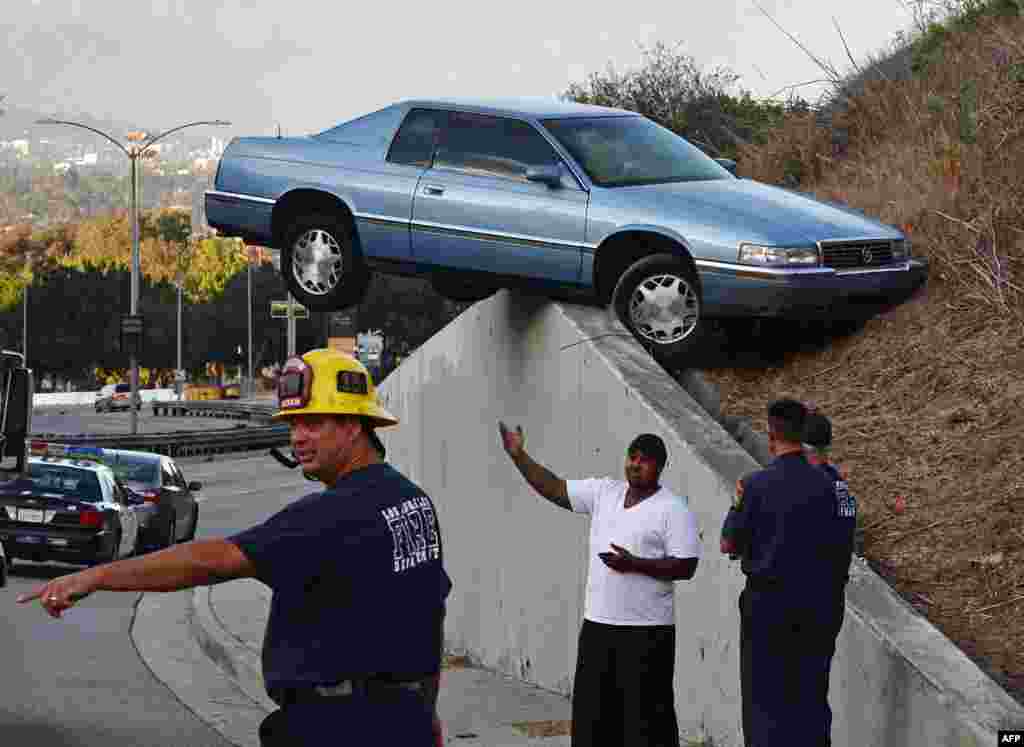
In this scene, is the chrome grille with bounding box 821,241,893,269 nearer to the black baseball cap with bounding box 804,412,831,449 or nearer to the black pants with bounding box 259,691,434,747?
the black baseball cap with bounding box 804,412,831,449

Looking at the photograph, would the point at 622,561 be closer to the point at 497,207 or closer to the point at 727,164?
the point at 497,207

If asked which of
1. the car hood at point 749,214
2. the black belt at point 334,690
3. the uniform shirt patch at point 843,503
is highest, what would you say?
the car hood at point 749,214

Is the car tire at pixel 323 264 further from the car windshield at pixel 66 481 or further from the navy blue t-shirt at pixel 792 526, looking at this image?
the car windshield at pixel 66 481

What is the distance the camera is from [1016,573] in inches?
315

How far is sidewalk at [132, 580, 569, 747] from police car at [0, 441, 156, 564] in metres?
2.50

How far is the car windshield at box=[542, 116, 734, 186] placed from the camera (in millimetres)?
11422

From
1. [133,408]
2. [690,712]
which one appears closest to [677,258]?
[690,712]

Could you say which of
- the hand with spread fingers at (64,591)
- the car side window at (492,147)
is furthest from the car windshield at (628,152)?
the hand with spread fingers at (64,591)

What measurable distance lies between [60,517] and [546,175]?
978 centimetres

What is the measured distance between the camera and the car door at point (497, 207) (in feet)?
36.5

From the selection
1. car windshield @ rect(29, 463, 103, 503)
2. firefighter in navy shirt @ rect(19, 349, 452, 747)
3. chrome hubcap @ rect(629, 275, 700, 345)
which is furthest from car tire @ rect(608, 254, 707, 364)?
car windshield @ rect(29, 463, 103, 503)

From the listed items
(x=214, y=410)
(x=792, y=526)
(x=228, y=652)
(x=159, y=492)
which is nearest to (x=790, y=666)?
(x=792, y=526)

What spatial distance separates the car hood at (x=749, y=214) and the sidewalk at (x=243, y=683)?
2.90 meters

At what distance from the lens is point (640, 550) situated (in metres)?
7.46
